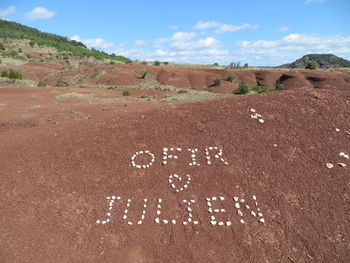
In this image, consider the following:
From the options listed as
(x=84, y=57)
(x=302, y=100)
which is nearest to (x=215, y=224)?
(x=302, y=100)

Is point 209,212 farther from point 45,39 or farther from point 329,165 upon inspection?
point 45,39

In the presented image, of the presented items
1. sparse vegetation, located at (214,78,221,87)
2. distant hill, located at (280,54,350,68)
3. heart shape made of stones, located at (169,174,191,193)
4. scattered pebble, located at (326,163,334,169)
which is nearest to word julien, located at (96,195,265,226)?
heart shape made of stones, located at (169,174,191,193)

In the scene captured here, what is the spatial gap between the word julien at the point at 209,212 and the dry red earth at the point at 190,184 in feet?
0.20

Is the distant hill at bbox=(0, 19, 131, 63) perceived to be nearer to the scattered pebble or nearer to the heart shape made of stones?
the heart shape made of stones

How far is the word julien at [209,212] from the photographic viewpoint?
18.9ft

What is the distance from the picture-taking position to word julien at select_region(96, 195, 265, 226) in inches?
226

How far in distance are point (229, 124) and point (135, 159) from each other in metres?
3.49

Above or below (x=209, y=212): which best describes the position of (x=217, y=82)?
below

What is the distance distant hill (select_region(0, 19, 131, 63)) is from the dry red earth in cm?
6169

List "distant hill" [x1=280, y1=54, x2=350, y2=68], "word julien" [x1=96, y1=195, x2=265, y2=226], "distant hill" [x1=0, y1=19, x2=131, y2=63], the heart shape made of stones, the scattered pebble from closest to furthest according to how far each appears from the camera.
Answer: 1. "word julien" [x1=96, y1=195, x2=265, y2=226]
2. the heart shape made of stones
3. the scattered pebble
4. "distant hill" [x1=0, y1=19, x2=131, y2=63]
5. "distant hill" [x1=280, y1=54, x2=350, y2=68]

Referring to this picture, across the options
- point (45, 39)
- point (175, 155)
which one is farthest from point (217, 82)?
point (45, 39)

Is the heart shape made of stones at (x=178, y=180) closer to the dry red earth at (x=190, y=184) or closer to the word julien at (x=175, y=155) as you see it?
the dry red earth at (x=190, y=184)

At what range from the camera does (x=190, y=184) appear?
21.9ft

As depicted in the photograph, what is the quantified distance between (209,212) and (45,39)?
312 ft
